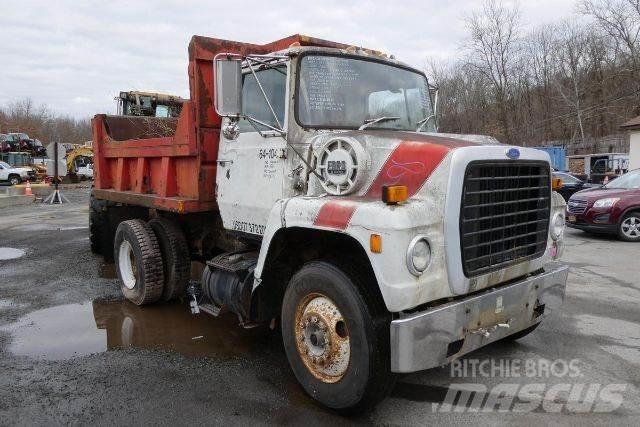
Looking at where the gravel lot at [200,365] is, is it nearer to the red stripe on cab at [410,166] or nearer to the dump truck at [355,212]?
the dump truck at [355,212]

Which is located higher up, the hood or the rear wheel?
the hood

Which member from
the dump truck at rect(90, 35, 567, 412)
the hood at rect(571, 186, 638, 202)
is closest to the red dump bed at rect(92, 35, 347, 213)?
the dump truck at rect(90, 35, 567, 412)

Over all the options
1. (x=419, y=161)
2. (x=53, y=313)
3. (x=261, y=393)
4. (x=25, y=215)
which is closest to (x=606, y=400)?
(x=419, y=161)

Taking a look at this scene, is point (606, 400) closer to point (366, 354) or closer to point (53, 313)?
point (366, 354)

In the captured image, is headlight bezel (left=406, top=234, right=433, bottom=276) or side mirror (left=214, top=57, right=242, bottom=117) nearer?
headlight bezel (left=406, top=234, right=433, bottom=276)

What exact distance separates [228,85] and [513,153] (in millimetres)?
2194

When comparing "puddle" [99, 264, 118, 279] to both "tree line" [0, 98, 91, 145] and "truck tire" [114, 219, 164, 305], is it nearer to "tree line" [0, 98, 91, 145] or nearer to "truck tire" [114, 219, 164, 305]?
"truck tire" [114, 219, 164, 305]

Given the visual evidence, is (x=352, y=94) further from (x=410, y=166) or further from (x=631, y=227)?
(x=631, y=227)

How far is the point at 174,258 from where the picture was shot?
6.05 meters

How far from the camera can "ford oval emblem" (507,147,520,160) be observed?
3.57 metres

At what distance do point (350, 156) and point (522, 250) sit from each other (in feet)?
4.96

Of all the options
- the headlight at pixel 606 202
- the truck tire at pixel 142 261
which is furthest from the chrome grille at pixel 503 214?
the headlight at pixel 606 202

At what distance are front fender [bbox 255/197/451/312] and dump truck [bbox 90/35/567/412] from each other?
0.01 metres

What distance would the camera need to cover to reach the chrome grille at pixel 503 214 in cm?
334
